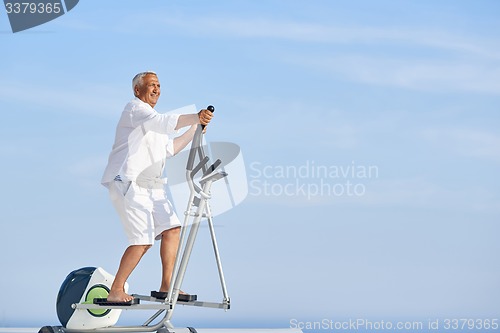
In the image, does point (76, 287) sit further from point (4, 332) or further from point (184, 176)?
point (4, 332)

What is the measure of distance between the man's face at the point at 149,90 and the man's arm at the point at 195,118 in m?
0.42

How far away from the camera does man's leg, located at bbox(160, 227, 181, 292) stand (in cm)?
414

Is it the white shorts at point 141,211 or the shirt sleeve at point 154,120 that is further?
the white shorts at point 141,211

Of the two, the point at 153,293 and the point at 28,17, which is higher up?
the point at 28,17

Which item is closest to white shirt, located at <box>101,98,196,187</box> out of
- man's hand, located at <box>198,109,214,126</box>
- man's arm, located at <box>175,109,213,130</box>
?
man's arm, located at <box>175,109,213,130</box>

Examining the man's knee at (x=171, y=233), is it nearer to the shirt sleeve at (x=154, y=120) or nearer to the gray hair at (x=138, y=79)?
the shirt sleeve at (x=154, y=120)

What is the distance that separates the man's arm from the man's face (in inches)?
16.6

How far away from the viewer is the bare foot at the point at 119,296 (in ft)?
13.0

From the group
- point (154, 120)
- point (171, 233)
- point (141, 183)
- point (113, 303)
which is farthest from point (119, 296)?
point (154, 120)

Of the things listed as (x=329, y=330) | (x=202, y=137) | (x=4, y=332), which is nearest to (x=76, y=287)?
(x=202, y=137)

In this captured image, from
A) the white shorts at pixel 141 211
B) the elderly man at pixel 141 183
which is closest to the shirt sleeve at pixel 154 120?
the elderly man at pixel 141 183

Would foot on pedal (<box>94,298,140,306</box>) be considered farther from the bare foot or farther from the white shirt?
the white shirt

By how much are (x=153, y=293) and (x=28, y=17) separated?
4.03 metres

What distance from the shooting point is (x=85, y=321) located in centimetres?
409
